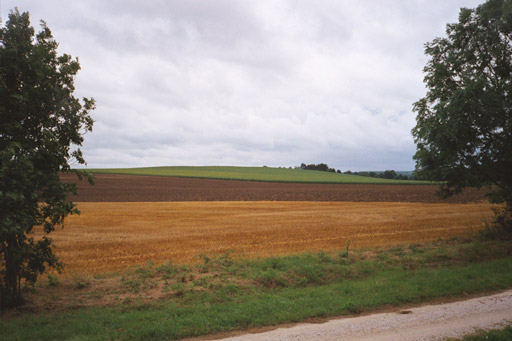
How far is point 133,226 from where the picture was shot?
25234 millimetres

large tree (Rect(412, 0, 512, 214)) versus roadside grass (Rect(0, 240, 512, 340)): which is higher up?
large tree (Rect(412, 0, 512, 214))

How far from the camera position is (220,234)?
2220cm

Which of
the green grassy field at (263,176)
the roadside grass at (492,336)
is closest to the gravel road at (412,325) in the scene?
the roadside grass at (492,336)

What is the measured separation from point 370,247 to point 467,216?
17553 mm

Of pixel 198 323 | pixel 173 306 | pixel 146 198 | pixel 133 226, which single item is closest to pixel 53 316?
pixel 173 306

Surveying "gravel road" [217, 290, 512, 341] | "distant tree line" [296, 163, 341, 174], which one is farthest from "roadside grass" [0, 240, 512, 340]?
"distant tree line" [296, 163, 341, 174]

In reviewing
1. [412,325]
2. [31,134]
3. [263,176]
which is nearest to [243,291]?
[412,325]

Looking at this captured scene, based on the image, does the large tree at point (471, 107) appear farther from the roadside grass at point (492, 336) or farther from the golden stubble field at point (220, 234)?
the roadside grass at point (492, 336)

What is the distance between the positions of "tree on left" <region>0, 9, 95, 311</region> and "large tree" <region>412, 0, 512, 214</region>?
16.4m

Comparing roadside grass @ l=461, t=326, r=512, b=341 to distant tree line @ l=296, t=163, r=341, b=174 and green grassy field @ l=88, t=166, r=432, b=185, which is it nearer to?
green grassy field @ l=88, t=166, r=432, b=185

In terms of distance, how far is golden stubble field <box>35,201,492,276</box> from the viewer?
54.2 feet

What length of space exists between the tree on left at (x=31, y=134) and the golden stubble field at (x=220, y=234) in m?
4.25

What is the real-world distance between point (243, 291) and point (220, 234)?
11.7m

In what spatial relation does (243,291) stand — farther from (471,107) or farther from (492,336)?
(471,107)
